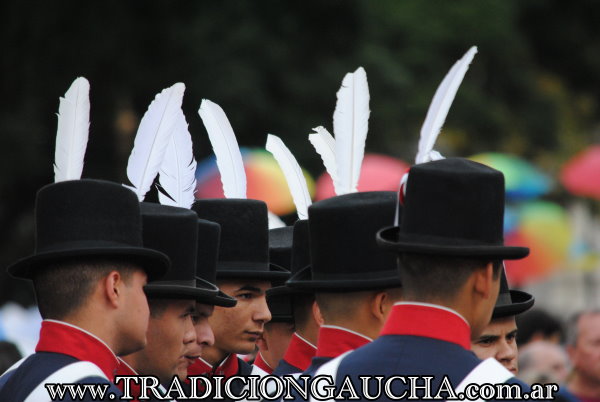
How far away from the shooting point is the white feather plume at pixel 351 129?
5.85 metres

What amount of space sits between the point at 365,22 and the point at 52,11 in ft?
18.6

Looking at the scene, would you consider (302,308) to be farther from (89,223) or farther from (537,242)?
(537,242)

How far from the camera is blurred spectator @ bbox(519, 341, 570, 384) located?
936 centimetres

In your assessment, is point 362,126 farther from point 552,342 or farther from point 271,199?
point 271,199

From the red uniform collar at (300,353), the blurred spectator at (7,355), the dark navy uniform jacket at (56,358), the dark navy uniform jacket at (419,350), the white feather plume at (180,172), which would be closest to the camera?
the dark navy uniform jacket at (419,350)

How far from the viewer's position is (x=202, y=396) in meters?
5.68

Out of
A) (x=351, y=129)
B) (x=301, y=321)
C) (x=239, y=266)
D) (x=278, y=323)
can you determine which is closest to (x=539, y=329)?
(x=278, y=323)

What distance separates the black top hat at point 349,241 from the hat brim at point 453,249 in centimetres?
91

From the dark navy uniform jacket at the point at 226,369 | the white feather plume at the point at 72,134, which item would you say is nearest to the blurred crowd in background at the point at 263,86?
the dark navy uniform jacket at the point at 226,369

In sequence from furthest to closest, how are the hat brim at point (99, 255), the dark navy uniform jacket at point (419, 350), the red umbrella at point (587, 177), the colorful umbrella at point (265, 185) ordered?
the red umbrella at point (587, 177), the colorful umbrella at point (265, 185), the hat brim at point (99, 255), the dark navy uniform jacket at point (419, 350)

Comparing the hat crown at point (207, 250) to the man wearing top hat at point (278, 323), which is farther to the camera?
the man wearing top hat at point (278, 323)

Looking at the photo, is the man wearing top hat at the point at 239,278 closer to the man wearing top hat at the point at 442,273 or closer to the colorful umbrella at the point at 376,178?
the man wearing top hat at the point at 442,273

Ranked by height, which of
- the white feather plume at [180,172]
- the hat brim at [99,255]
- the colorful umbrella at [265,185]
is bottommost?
the hat brim at [99,255]

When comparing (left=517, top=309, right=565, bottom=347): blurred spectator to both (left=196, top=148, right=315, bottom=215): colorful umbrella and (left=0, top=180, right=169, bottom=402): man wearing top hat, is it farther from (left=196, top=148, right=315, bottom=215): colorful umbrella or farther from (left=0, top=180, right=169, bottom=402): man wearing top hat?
(left=0, top=180, right=169, bottom=402): man wearing top hat
